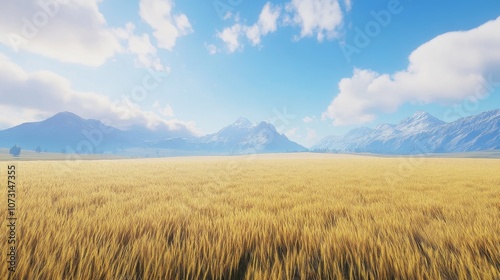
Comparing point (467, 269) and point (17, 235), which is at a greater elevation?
point (17, 235)

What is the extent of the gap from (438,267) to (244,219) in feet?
7.72

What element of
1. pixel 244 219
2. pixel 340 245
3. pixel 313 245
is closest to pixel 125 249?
pixel 244 219

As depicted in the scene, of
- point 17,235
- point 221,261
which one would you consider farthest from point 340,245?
point 17,235

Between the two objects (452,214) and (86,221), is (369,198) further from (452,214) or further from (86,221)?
(86,221)

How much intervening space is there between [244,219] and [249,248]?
A: 0.91 m

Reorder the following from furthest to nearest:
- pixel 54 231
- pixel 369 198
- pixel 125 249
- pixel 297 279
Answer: pixel 369 198 → pixel 54 231 → pixel 125 249 → pixel 297 279

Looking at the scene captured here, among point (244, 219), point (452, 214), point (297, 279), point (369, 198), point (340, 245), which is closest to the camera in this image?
point (297, 279)

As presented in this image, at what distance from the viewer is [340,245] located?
254 centimetres

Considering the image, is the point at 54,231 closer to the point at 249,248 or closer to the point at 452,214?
the point at 249,248

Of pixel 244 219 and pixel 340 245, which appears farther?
pixel 244 219

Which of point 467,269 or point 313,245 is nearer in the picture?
point 467,269

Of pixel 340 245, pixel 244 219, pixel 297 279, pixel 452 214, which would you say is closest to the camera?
pixel 297 279

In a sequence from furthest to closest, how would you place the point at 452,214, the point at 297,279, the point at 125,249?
the point at 452,214 < the point at 125,249 < the point at 297,279

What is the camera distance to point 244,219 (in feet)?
11.5
